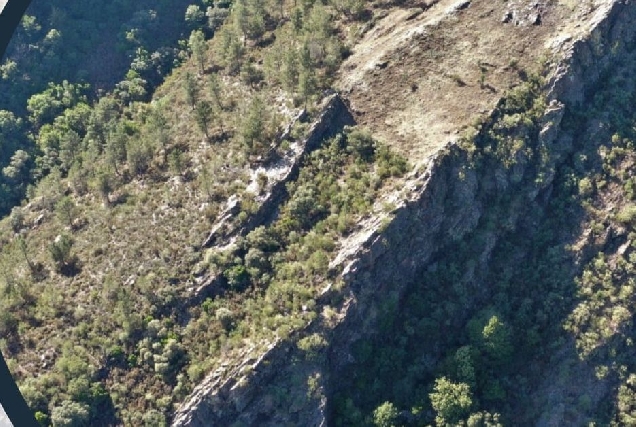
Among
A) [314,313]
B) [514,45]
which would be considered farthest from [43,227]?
[514,45]

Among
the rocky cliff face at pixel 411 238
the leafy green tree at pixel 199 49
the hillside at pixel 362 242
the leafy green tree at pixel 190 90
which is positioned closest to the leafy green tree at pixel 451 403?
the hillside at pixel 362 242

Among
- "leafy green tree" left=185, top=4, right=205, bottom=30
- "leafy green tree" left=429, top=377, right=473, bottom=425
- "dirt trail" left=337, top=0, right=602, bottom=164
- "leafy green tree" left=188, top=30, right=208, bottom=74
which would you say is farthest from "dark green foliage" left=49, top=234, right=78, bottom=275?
"leafy green tree" left=185, top=4, right=205, bottom=30

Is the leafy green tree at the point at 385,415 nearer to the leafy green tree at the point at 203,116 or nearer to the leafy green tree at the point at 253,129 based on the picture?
the leafy green tree at the point at 253,129

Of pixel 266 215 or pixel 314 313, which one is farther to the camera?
pixel 266 215

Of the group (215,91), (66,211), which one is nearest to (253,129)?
(215,91)

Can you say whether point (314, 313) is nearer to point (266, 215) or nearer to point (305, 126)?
point (266, 215)

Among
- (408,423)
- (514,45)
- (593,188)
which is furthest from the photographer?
(514,45)
